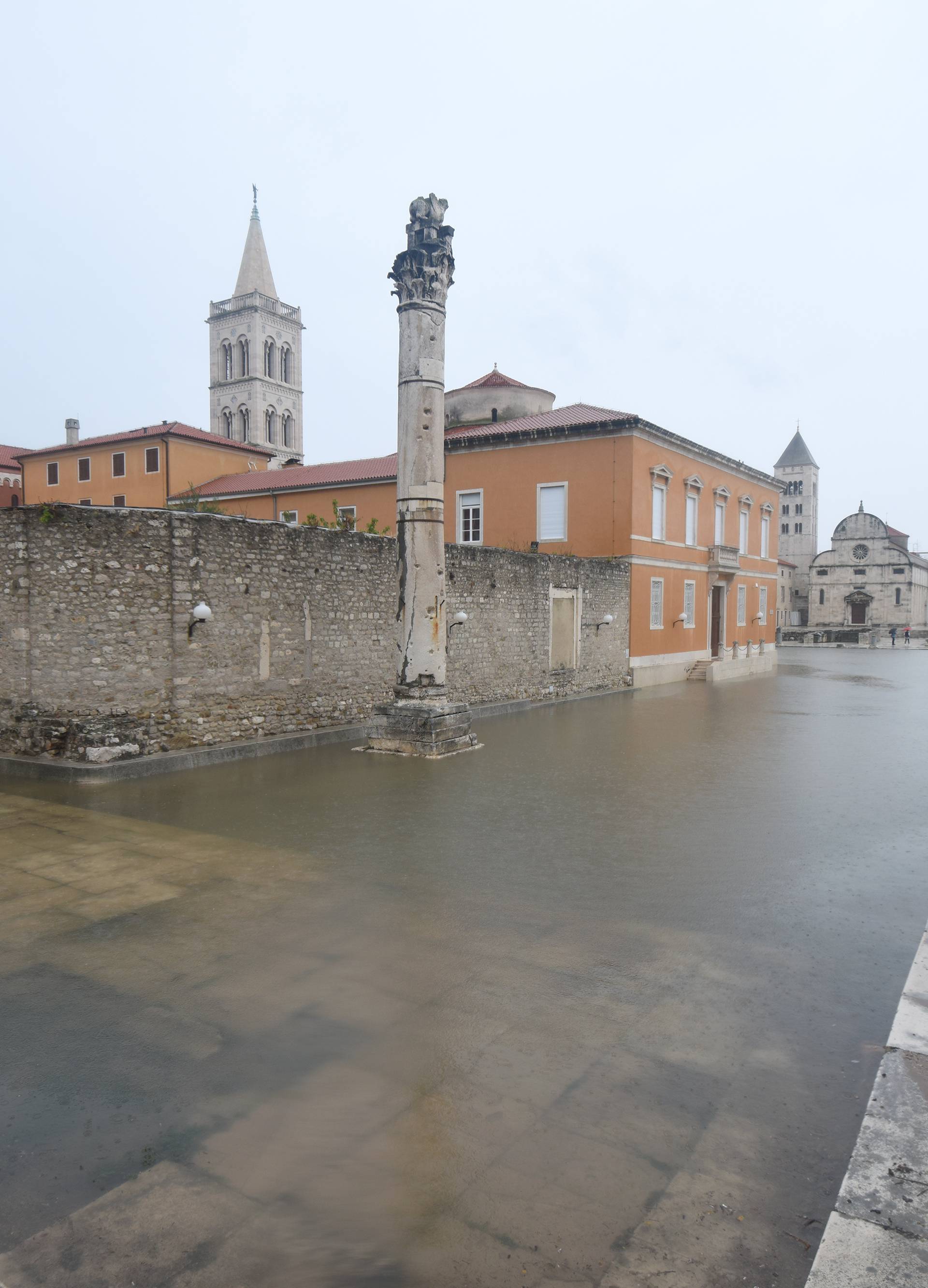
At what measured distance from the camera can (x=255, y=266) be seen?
224ft

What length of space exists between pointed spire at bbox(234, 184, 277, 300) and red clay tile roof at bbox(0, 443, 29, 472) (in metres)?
25.9

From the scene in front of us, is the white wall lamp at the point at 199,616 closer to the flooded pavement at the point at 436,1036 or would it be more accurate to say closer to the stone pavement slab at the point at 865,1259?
the flooded pavement at the point at 436,1036

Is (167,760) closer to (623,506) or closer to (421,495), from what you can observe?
(421,495)

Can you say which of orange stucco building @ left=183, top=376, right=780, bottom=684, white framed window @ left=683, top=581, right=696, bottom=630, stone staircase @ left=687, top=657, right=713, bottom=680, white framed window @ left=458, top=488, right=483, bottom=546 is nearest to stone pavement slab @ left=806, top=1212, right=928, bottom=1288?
orange stucco building @ left=183, top=376, right=780, bottom=684

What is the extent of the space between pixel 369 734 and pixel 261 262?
219ft

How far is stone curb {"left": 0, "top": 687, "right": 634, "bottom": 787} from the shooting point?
9289 mm

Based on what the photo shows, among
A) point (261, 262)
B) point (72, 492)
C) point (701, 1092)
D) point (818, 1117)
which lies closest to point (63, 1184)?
point (701, 1092)

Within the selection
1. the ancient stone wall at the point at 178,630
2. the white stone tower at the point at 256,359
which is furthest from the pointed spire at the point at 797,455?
the ancient stone wall at the point at 178,630

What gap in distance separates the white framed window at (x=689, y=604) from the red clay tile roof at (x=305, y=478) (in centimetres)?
1048

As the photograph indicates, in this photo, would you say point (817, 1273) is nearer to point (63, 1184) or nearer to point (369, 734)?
point (63, 1184)

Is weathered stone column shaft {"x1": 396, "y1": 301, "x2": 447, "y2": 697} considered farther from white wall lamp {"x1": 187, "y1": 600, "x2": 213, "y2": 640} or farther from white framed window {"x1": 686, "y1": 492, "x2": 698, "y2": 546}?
white framed window {"x1": 686, "y1": 492, "x2": 698, "y2": 546}

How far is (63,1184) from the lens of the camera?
2.72 m

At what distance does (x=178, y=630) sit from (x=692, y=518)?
1965 cm

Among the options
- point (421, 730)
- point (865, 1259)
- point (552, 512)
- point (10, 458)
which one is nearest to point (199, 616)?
point (421, 730)
